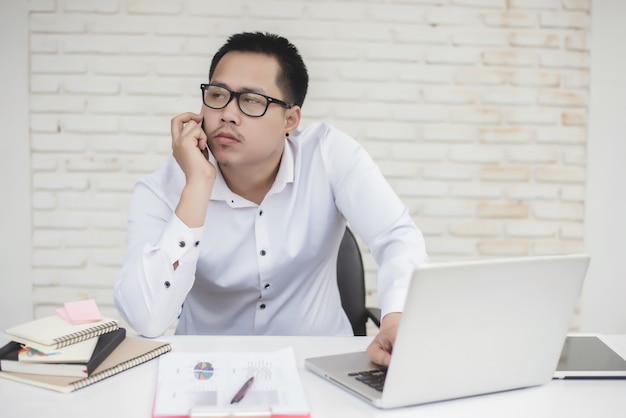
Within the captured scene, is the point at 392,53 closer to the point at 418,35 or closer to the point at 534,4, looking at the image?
the point at 418,35

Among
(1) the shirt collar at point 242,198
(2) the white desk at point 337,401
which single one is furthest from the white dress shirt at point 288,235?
(2) the white desk at point 337,401

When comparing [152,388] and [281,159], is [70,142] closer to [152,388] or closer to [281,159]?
[281,159]

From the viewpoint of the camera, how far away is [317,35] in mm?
2713

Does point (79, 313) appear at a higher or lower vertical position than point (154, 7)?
lower

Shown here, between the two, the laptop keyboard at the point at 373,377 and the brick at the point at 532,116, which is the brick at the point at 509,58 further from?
the laptop keyboard at the point at 373,377

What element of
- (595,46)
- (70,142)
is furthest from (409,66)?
(70,142)

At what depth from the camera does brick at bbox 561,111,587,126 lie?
2805mm

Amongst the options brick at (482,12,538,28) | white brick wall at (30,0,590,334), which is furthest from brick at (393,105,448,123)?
brick at (482,12,538,28)

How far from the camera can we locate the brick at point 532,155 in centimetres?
280

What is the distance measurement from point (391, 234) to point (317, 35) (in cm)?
131

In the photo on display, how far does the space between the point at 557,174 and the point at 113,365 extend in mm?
2259

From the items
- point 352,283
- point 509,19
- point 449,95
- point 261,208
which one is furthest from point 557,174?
point 261,208

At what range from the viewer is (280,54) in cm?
185

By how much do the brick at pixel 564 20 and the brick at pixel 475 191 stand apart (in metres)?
0.75
